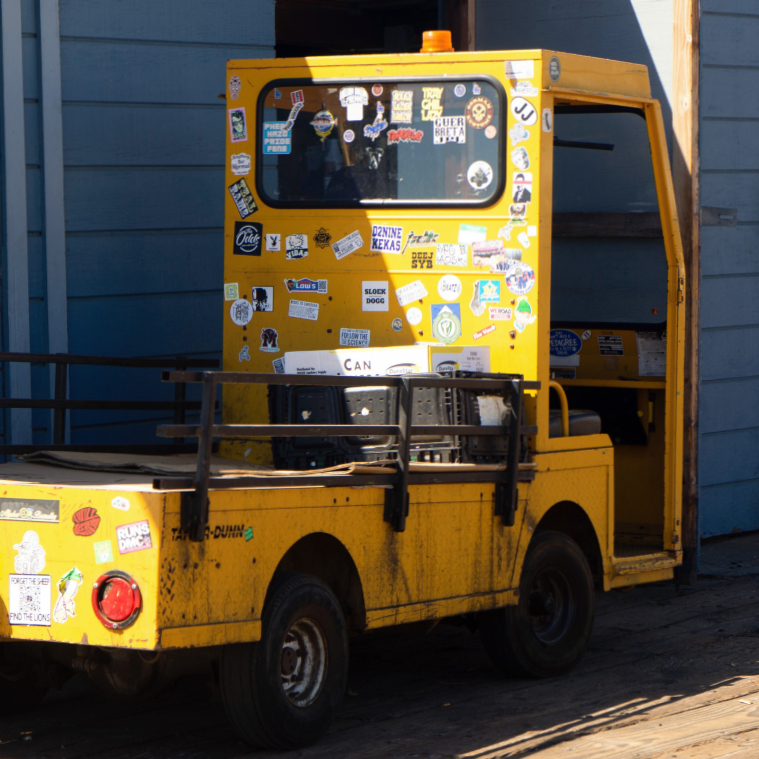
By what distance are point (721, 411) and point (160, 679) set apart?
589cm

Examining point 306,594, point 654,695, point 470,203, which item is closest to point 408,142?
point 470,203

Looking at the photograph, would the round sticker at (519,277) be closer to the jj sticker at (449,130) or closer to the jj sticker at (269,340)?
the jj sticker at (449,130)

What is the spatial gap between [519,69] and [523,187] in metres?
0.53

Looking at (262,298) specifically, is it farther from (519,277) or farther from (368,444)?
(519,277)

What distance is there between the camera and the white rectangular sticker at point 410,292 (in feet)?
20.2

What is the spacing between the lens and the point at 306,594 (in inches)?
A: 192

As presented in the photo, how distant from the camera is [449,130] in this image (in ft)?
19.9

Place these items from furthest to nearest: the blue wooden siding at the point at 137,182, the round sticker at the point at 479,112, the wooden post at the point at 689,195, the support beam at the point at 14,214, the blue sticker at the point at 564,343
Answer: the wooden post at the point at 689,195
the blue sticker at the point at 564,343
the blue wooden siding at the point at 137,182
the support beam at the point at 14,214
the round sticker at the point at 479,112

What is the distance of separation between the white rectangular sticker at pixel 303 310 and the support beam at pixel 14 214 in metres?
1.74

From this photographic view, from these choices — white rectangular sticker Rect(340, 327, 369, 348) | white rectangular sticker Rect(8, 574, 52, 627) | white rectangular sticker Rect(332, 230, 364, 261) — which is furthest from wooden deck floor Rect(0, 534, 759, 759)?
A: white rectangular sticker Rect(332, 230, 364, 261)

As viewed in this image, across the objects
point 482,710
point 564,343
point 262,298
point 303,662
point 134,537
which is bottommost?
point 482,710

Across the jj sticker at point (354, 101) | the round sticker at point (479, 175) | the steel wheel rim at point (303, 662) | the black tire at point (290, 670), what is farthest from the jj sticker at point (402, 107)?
the steel wheel rim at point (303, 662)

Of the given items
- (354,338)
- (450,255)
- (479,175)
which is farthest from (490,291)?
(354,338)

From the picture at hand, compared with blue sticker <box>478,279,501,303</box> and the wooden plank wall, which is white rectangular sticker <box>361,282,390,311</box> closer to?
blue sticker <box>478,279,501,303</box>
